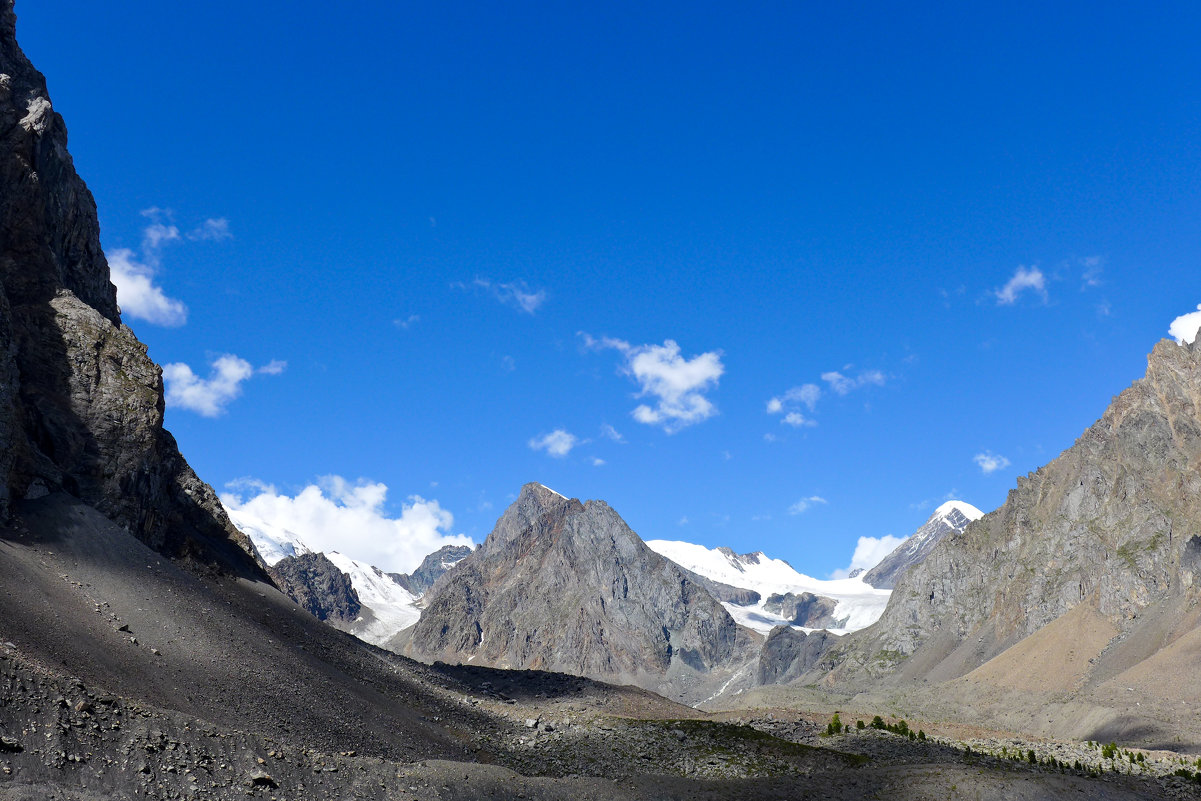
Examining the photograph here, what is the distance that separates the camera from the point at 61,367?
73.2m

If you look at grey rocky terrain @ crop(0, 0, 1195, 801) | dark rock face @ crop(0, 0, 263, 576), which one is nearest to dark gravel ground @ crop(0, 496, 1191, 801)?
grey rocky terrain @ crop(0, 0, 1195, 801)

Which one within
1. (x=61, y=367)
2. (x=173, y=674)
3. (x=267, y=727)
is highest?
(x=61, y=367)

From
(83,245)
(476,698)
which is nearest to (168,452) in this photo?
(83,245)

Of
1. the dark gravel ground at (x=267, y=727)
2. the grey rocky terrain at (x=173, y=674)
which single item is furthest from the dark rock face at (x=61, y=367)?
the dark gravel ground at (x=267, y=727)

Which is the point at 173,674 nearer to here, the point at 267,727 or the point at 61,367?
the point at 267,727

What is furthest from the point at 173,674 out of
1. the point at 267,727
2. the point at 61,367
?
the point at 61,367

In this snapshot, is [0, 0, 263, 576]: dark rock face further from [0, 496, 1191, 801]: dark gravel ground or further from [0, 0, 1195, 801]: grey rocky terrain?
[0, 496, 1191, 801]: dark gravel ground

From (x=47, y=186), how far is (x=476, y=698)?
63.4 meters

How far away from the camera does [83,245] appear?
291 ft

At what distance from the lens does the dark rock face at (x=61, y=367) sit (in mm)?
67562

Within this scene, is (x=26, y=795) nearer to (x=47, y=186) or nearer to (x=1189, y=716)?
(x=47, y=186)

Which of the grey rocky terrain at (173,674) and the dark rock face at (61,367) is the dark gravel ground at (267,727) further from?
the dark rock face at (61,367)

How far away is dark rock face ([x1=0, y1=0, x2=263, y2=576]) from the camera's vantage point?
67.6 meters

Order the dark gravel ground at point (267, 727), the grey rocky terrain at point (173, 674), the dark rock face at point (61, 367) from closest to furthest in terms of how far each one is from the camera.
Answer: the dark gravel ground at point (267, 727) → the grey rocky terrain at point (173, 674) → the dark rock face at point (61, 367)
